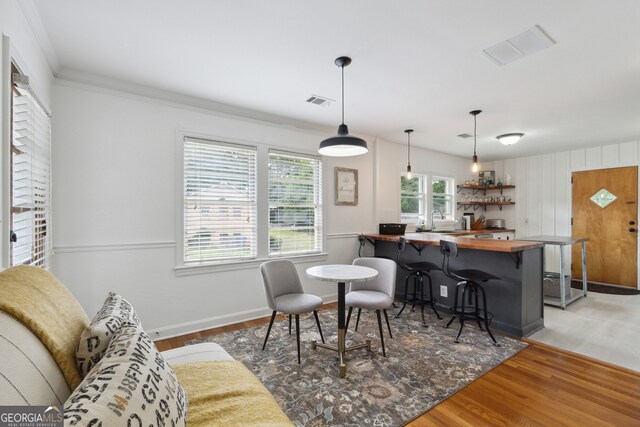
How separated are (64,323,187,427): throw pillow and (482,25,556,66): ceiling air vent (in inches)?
113

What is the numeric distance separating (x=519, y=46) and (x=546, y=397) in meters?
2.55

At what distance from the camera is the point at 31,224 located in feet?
6.68

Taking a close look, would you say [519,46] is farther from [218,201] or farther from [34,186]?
[34,186]

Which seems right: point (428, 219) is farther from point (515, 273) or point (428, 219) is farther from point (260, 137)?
point (260, 137)

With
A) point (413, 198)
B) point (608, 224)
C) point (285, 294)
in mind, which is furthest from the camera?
point (413, 198)

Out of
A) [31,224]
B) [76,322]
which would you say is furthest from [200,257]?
[76,322]

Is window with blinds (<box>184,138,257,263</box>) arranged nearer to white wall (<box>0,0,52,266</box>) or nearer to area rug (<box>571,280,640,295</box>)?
white wall (<box>0,0,52,266</box>)

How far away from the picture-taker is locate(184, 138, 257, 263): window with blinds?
131 inches

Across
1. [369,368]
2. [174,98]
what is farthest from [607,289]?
[174,98]

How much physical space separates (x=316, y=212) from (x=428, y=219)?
267cm

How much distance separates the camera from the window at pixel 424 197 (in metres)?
5.58

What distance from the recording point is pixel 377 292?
9.81ft

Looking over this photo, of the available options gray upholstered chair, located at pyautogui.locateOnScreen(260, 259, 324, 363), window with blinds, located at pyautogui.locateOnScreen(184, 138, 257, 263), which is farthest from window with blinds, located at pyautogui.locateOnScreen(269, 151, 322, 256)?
gray upholstered chair, located at pyautogui.locateOnScreen(260, 259, 324, 363)

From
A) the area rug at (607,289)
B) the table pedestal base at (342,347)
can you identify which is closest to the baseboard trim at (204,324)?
the table pedestal base at (342,347)
